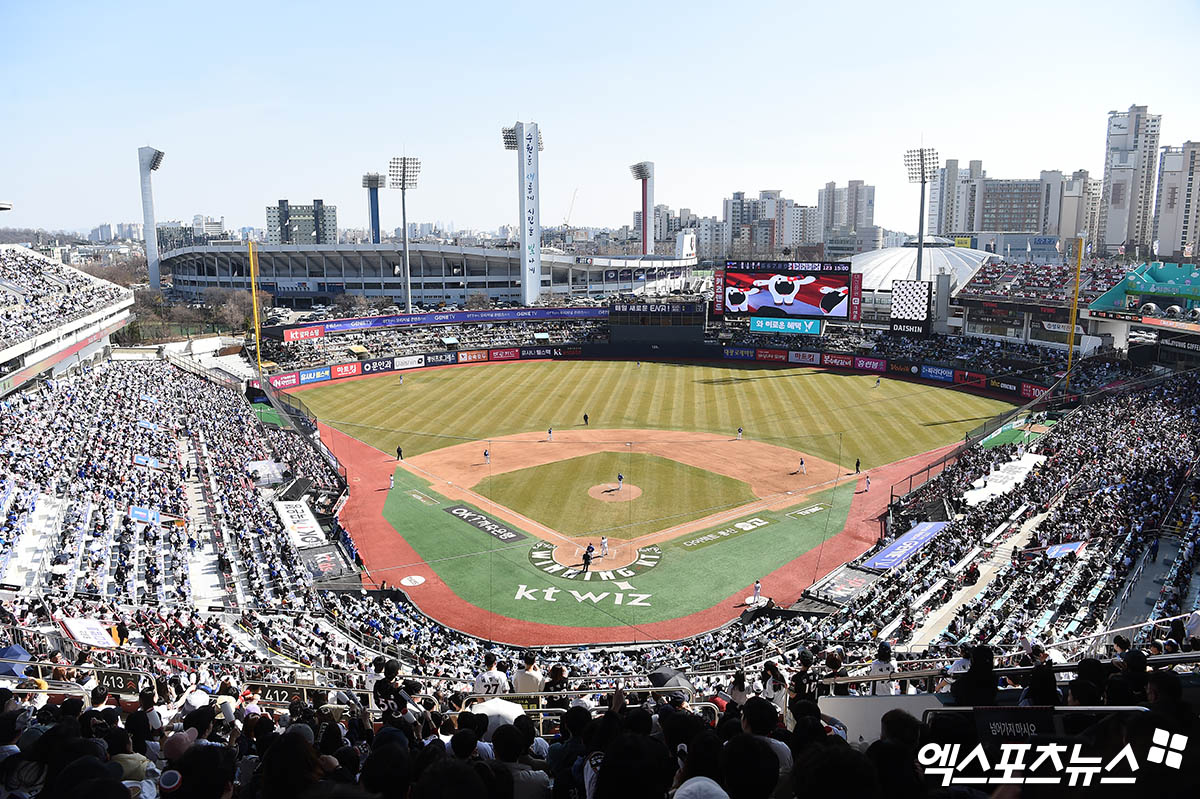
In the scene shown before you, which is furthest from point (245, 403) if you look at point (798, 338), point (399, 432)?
point (798, 338)

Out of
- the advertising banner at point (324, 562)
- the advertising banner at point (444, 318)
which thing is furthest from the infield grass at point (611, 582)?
the advertising banner at point (444, 318)

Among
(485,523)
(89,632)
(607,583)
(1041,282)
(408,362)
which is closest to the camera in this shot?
(89,632)

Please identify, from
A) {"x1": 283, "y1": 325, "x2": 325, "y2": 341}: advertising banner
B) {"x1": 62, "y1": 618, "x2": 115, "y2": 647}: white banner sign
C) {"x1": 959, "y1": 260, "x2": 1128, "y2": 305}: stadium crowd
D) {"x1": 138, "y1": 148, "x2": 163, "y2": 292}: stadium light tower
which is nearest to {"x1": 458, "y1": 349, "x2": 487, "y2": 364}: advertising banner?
{"x1": 283, "y1": 325, "x2": 325, "y2": 341}: advertising banner

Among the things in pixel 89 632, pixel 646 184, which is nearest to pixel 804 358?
pixel 89 632

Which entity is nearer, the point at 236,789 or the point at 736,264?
the point at 236,789

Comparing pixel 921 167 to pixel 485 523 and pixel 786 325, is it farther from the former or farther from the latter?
pixel 485 523

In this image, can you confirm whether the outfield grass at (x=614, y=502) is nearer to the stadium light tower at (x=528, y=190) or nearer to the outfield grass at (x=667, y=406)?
the outfield grass at (x=667, y=406)

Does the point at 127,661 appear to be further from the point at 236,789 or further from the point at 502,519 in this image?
the point at 502,519
